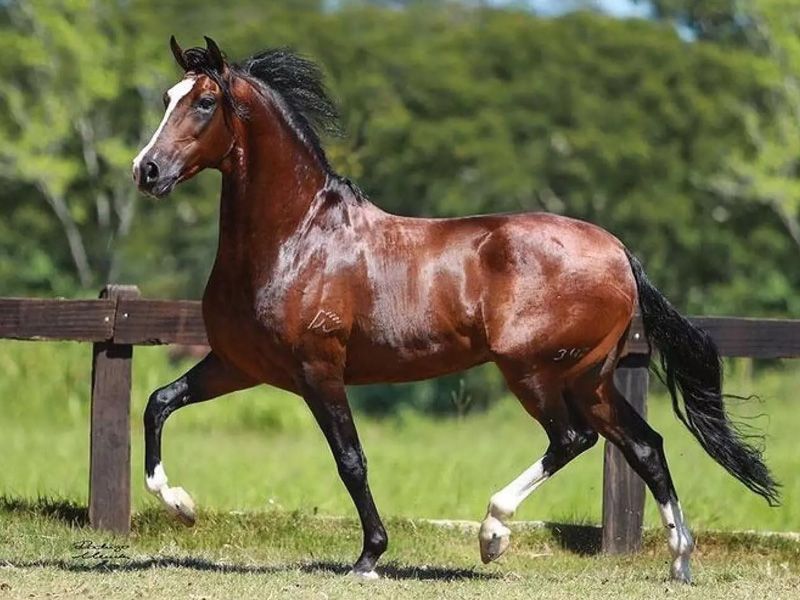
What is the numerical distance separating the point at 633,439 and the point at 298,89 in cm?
223

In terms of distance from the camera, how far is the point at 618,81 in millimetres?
35125

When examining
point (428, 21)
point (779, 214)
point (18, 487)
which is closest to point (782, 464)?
point (18, 487)

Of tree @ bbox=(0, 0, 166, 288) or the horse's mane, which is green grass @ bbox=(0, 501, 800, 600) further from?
tree @ bbox=(0, 0, 166, 288)

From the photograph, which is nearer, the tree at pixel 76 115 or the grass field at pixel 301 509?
the grass field at pixel 301 509

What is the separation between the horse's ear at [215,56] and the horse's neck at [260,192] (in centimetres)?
26

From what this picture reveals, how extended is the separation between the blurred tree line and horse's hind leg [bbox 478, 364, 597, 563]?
24428 mm

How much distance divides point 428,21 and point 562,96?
30.2 feet

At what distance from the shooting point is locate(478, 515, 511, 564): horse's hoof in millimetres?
7066

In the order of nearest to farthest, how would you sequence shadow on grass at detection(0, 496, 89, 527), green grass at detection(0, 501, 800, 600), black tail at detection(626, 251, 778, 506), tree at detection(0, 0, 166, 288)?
green grass at detection(0, 501, 800, 600) → black tail at detection(626, 251, 778, 506) → shadow on grass at detection(0, 496, 89, 527) → tree at detection(0, 0, 166, 288)

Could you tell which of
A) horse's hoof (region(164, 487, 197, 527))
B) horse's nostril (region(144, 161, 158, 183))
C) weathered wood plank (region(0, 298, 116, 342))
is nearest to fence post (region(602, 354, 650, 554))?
horse's hoof (region(164, 487, 197, 527))

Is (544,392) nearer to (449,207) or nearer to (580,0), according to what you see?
(449,207)

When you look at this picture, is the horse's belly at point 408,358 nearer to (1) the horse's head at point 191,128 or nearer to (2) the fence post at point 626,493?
(1) the horse's head at point 191,128

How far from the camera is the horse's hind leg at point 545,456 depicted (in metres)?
7.07

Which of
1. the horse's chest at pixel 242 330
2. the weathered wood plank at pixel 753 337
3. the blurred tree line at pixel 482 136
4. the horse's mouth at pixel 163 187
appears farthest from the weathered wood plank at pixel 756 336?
the blurred tree line at pixel 482 136
